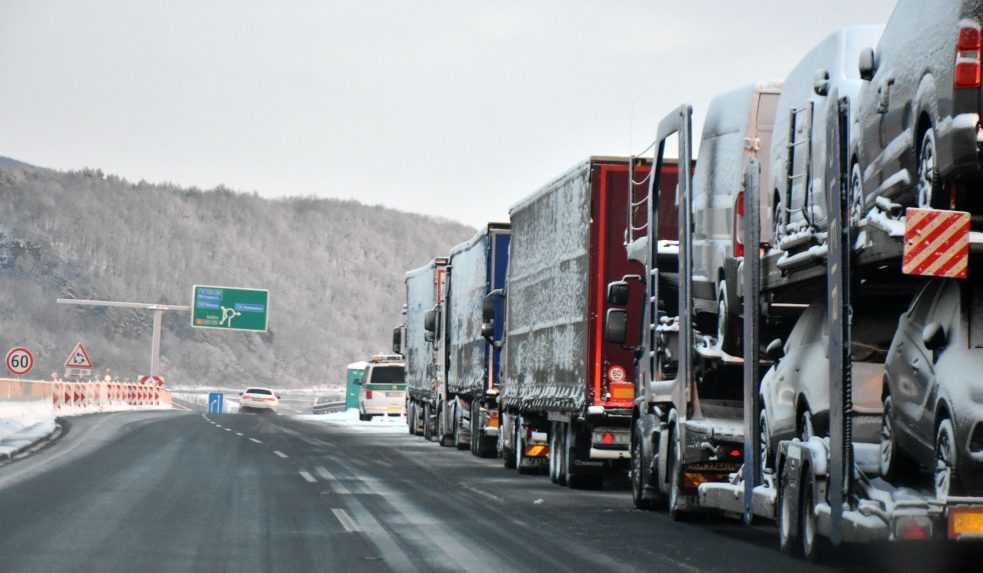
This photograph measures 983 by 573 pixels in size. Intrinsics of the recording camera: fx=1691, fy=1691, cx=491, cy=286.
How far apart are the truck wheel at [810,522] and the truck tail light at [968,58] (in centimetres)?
350

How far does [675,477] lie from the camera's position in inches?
648

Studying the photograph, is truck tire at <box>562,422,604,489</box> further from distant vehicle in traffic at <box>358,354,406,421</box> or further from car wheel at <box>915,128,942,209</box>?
distant vehicle in traffic at <box>358,354,406,421</box>

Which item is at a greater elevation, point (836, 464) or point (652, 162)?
point (652, 162)

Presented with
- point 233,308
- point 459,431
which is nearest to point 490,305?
point 459,431

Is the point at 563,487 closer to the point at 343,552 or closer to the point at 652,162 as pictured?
the point at 652,162

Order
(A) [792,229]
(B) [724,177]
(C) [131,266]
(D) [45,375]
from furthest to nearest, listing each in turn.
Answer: (C) [131,266] → (D) [45,375] → (B) [724,177] → (A) [792,229]

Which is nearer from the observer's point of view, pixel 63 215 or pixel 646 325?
pixel 646 325

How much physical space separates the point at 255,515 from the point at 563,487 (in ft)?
22.0

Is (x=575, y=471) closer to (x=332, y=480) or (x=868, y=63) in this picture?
(x=332, y=480)

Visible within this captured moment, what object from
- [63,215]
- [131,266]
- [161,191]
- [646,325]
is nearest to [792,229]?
[646,325]

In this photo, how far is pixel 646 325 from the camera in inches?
731

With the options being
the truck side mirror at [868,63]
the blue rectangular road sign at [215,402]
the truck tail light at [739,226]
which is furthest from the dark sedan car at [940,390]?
the blue rectangular road sign at [215,402]

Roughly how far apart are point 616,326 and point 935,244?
30.6 ft

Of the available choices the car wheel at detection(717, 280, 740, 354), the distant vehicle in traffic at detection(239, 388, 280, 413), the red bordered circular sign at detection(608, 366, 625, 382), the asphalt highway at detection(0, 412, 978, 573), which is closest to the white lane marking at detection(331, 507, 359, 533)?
the asphalt highway at detection(0, 412, 978, 573)
